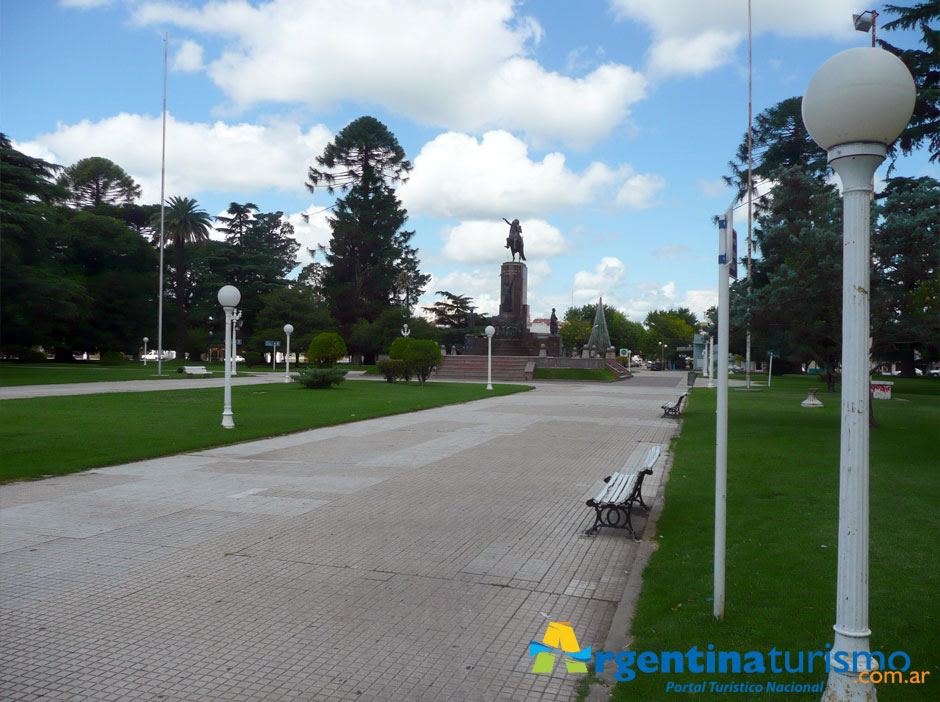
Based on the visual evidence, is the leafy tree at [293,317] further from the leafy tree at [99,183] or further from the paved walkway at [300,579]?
the paved walkway at [300,579]

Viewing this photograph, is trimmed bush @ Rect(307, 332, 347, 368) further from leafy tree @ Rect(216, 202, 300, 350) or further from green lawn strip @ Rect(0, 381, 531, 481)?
leafy tree @ Rect(216, 202, 300, 350)

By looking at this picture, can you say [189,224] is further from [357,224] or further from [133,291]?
[357,224]

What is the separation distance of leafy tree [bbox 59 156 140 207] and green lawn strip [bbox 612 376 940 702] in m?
73.8

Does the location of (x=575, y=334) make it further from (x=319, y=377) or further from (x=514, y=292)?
(x=319, y=377)

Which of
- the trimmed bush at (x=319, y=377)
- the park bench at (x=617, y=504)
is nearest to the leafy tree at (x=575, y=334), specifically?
the trimmed bush at (x=319, y=377)

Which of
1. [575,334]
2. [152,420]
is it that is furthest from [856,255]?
[575,334]

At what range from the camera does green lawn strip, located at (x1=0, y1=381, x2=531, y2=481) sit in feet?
38.3

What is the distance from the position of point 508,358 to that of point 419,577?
4317 centimetres

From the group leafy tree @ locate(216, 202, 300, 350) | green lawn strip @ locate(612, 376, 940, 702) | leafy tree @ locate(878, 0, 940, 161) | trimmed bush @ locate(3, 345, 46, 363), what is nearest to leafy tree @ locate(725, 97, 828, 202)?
leafy tree @ locate(878, 0, 940, 161)

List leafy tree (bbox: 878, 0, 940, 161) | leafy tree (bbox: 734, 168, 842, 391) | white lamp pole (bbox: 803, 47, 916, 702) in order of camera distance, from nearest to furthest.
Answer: white lamp pole (bbox: 803, 47, 916, 702) < leafy tree (bbox: 734, 168, 842, 391) < leafy tree (bbox: 878, 0, 940, 161)

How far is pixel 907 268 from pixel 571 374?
3180 centimetres

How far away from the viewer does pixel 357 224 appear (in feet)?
220

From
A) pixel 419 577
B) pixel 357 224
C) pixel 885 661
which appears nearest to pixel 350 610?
pixel 419 577

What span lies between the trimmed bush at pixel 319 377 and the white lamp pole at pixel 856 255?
95.5 ft
